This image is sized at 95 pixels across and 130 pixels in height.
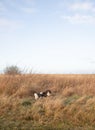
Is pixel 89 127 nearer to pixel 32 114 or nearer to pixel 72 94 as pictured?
pixel 32 114

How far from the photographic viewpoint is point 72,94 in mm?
12102

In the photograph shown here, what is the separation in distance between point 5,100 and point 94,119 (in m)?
2.93

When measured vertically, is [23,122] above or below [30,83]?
below

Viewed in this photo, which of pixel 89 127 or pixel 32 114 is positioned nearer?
pixel 89 127

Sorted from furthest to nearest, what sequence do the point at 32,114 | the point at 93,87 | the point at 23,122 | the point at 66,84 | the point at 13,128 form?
the point at 66,84
the point at 93,87
the point at 32,114
the point at 23,122
the point at 13,128

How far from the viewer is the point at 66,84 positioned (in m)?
14.4

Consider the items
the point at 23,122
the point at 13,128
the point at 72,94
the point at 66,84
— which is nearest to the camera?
the point at 13,128

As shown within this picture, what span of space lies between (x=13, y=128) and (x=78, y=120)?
5.95 feet

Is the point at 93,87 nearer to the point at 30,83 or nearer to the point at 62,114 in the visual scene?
the point at 30,83

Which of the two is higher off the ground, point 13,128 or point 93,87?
point 93,87

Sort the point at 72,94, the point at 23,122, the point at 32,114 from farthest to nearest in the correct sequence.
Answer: the point at 72,94
the point at 32,114
the point at 23,122

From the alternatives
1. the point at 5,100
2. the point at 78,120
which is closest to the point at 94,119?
the point at 78,120

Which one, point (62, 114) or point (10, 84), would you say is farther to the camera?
point (10, 84)

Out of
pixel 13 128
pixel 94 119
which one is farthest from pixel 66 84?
pixel 13 128
